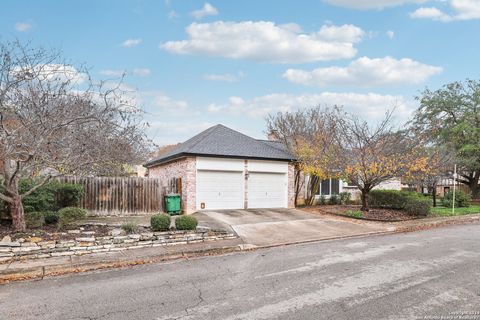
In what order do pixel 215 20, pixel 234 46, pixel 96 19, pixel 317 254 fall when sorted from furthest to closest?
1. pixel 234 46
2. pixel 215 20
3. pixel 96 19
4. pixel 317 254

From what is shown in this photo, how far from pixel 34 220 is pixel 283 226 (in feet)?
25.3

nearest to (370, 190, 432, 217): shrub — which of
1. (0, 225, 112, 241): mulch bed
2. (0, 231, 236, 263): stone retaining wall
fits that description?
(0, 231, 236, 263): stone retaining wall

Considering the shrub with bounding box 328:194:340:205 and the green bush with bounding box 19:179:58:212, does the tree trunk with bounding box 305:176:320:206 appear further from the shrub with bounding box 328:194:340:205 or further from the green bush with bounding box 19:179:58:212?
the green bush with bounding box 19:179:58:212

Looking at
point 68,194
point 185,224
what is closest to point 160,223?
point 185,224

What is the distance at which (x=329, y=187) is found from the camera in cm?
2228

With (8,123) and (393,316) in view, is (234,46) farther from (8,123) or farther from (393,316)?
(393,316)

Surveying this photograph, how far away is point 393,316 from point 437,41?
42.9ft

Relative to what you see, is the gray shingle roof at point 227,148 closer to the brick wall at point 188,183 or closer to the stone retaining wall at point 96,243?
the brick wall at point 188,183

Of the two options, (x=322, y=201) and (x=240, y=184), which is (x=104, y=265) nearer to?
(x=240, y=184)

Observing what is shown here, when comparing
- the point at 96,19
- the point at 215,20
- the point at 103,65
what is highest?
the point at 215,20

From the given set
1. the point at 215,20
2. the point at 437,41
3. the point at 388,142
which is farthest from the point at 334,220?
the point at 215,20

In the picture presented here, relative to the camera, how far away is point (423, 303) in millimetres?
5051

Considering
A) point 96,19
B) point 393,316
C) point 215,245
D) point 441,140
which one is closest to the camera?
point 393,316

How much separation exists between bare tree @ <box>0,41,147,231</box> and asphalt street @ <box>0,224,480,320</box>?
11.3 feet
